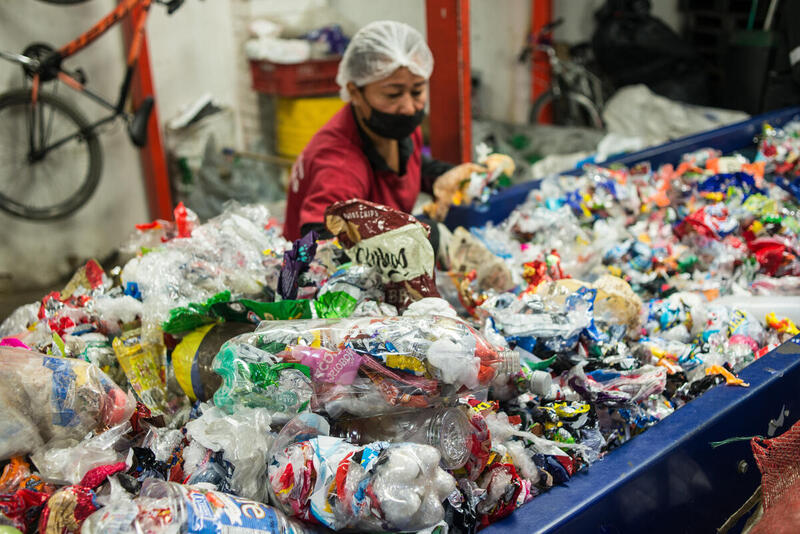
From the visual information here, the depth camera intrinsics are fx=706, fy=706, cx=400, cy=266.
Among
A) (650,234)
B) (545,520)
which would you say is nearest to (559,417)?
(545,520)

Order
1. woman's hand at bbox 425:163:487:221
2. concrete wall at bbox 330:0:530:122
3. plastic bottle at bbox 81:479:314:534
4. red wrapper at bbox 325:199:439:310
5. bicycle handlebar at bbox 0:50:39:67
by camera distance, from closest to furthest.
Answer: plastic bottle at bbox 81:479:314:534 → red wrapper at bbox 325:199:439:310 → woman's hand at bbox 425:163:487:221 → bicycle handlebar at bbox 0:50:39:67 → concrete wall at bbox 330:0:530:122

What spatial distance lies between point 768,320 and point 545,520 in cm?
127

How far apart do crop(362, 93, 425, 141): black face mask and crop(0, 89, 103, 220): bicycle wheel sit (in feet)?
10.4

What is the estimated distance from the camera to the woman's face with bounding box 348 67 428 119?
2813 mm

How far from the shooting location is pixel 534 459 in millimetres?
1560

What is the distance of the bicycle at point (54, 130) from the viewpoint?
15.9ft

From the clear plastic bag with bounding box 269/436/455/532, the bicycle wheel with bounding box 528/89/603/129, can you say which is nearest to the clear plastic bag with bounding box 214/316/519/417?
the clear plastic bag with bounding box 269/436/455/532

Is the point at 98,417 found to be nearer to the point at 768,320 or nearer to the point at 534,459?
the point at 534,459

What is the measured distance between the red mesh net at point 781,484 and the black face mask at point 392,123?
6.10 feet

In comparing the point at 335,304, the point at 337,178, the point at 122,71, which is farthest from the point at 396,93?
the point at 122,71

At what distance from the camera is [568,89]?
7.19 m

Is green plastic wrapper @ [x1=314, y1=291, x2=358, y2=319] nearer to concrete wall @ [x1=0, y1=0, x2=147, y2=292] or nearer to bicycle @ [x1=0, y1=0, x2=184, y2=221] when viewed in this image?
bicycle @ [x1=0, y1=0, x2=184, y2=221]

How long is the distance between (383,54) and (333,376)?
1.66 meters

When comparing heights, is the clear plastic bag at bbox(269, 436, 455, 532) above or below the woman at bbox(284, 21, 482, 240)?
below
